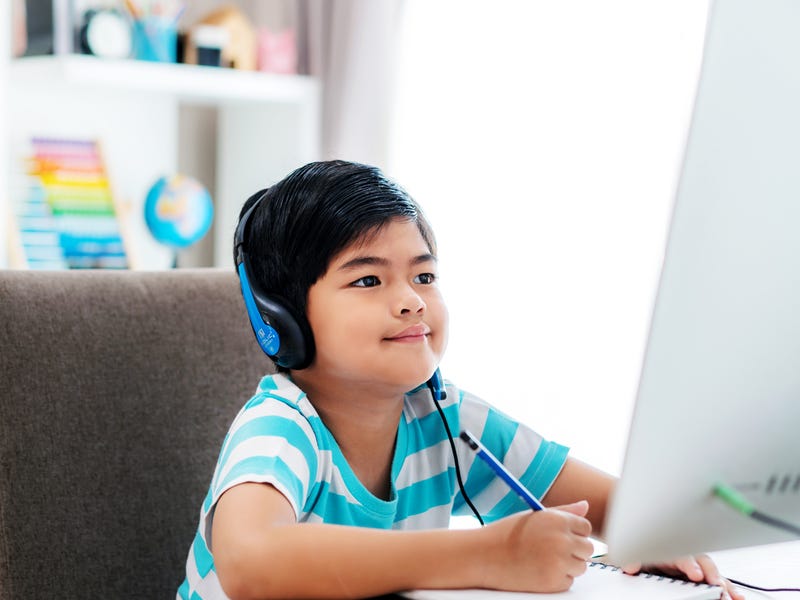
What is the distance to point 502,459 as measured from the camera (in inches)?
→ 38.0

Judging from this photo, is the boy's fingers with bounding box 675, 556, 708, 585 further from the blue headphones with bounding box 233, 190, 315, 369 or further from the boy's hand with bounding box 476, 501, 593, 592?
the blue headphones with bounding box 233, 190, 315, 369

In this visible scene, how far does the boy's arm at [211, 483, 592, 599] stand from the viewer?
60cm

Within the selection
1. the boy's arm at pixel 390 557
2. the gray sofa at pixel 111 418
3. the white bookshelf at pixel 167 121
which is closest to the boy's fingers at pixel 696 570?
the boy's arm at pixel 390 557

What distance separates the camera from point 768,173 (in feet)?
1.59

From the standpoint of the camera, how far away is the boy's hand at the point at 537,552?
1.98 feet

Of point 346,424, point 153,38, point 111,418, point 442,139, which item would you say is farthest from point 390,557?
point 153,38

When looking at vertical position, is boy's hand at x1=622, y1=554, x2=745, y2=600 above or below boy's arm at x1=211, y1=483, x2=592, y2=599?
below

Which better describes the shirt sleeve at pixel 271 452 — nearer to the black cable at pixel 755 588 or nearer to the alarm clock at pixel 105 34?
the black cable at pixel 755 588

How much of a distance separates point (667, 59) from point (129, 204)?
1.27m

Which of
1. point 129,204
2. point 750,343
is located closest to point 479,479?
point 750,343

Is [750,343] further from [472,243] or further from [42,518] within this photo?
[472,243]

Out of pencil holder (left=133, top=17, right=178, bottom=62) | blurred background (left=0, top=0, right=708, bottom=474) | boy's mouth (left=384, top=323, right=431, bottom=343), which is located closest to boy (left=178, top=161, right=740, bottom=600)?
boy's mouth (left=384, top=323, right=431, bottom=343)

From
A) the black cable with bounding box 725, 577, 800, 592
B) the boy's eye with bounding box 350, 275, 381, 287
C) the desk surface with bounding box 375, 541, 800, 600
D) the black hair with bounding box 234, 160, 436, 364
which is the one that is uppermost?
the black hair with bounding box 234, 160, 436, 364

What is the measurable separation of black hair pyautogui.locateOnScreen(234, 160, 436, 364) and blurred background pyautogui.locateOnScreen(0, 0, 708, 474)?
1.00 metres
